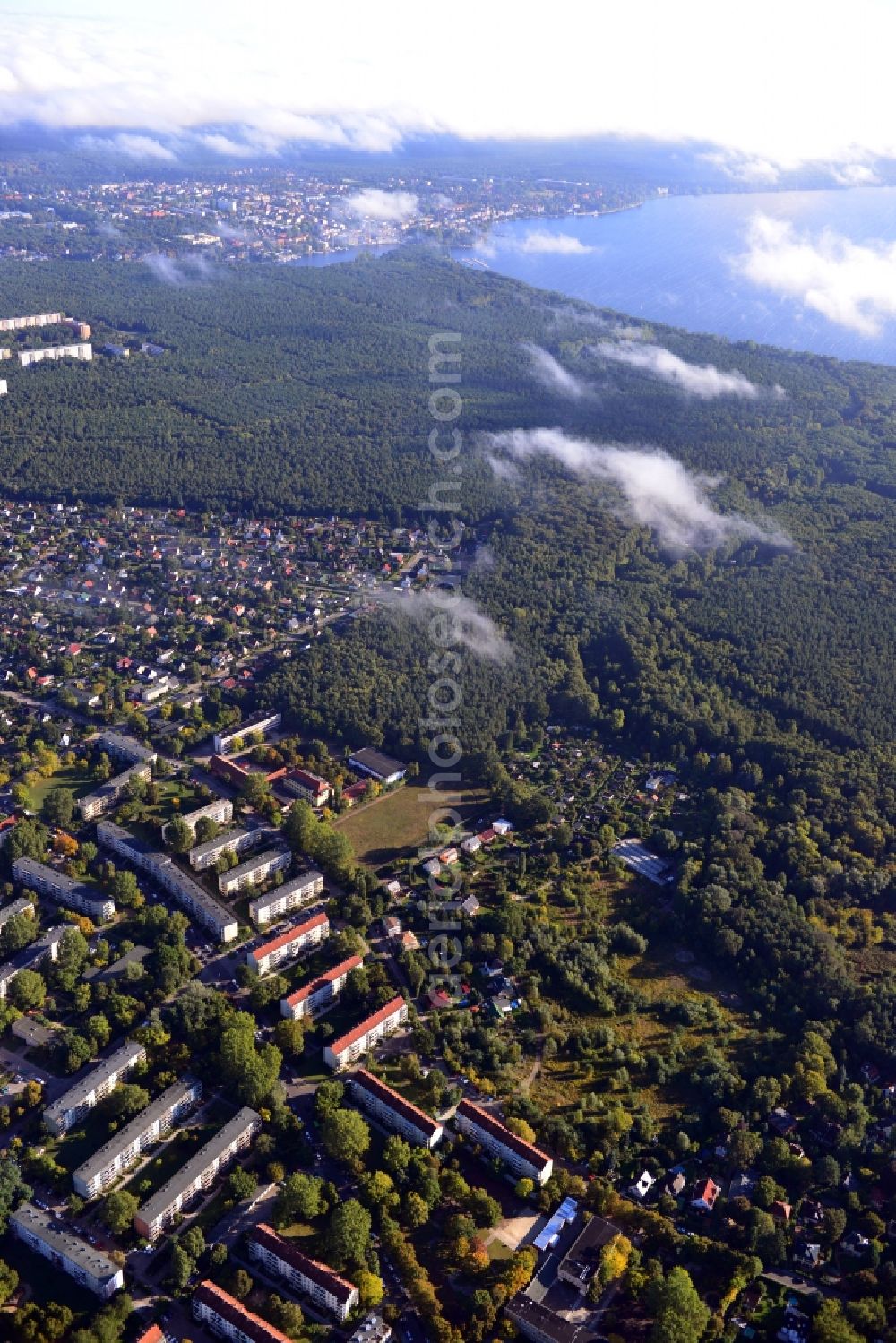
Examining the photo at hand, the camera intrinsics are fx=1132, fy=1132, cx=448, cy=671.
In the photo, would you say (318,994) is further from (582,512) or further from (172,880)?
(582,512)

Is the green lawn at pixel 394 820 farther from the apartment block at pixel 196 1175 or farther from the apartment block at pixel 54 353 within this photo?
the apartment block at pixel 54 353

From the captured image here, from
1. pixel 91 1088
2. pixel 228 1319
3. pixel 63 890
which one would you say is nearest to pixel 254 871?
pixel 63 890

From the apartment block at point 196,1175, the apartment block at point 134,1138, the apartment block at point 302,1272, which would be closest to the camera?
the apartment block at point 302,1272

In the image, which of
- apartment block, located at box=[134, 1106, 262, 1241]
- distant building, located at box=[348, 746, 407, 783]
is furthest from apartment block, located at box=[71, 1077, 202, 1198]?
distant building, located at box=[348, 746, 407, 783]

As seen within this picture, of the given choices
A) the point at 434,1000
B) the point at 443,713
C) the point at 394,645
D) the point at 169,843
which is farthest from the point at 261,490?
the point at 434,1000

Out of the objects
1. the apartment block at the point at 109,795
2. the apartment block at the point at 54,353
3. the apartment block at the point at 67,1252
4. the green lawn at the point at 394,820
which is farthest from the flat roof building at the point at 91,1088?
the apartment block at the point at 54,353

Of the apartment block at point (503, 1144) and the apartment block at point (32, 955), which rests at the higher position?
the apartment block at point (32, 955)
